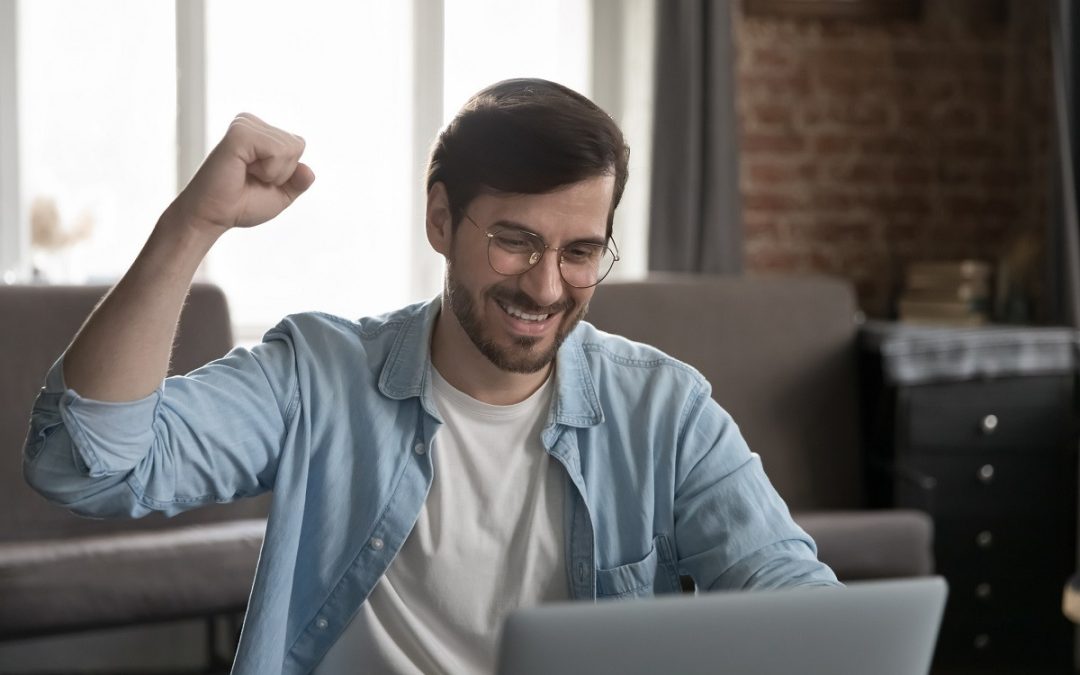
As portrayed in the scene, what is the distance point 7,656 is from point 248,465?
7.10 feet

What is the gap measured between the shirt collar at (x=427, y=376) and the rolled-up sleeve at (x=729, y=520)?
0.12 meters

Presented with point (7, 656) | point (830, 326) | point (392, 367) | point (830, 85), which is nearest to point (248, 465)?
point (392, 367)

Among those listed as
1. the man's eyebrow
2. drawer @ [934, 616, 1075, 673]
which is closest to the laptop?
the man's eyebrow

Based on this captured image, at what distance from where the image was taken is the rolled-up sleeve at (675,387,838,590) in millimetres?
1329

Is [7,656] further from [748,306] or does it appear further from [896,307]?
[896,307]

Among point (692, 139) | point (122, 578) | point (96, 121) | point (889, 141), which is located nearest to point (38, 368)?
point (122, 578)

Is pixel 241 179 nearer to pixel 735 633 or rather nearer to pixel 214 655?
pixel 735 633

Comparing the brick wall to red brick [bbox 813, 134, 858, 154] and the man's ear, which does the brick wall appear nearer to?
red brick [bbox 813, 134, 858, 154]

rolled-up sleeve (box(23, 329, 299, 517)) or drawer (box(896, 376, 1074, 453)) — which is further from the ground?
rolled-up sleeve (box(23, 329, 299, 517))

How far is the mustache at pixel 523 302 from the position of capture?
141 centimetres

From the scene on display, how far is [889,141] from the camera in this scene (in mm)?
4199

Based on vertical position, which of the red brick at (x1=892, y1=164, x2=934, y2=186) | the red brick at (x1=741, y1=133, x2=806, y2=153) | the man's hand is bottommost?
the man's hand

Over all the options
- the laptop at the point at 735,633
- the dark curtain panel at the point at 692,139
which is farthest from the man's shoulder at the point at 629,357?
the dark curtain panel at the point at 692,139

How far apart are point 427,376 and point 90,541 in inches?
59.8
